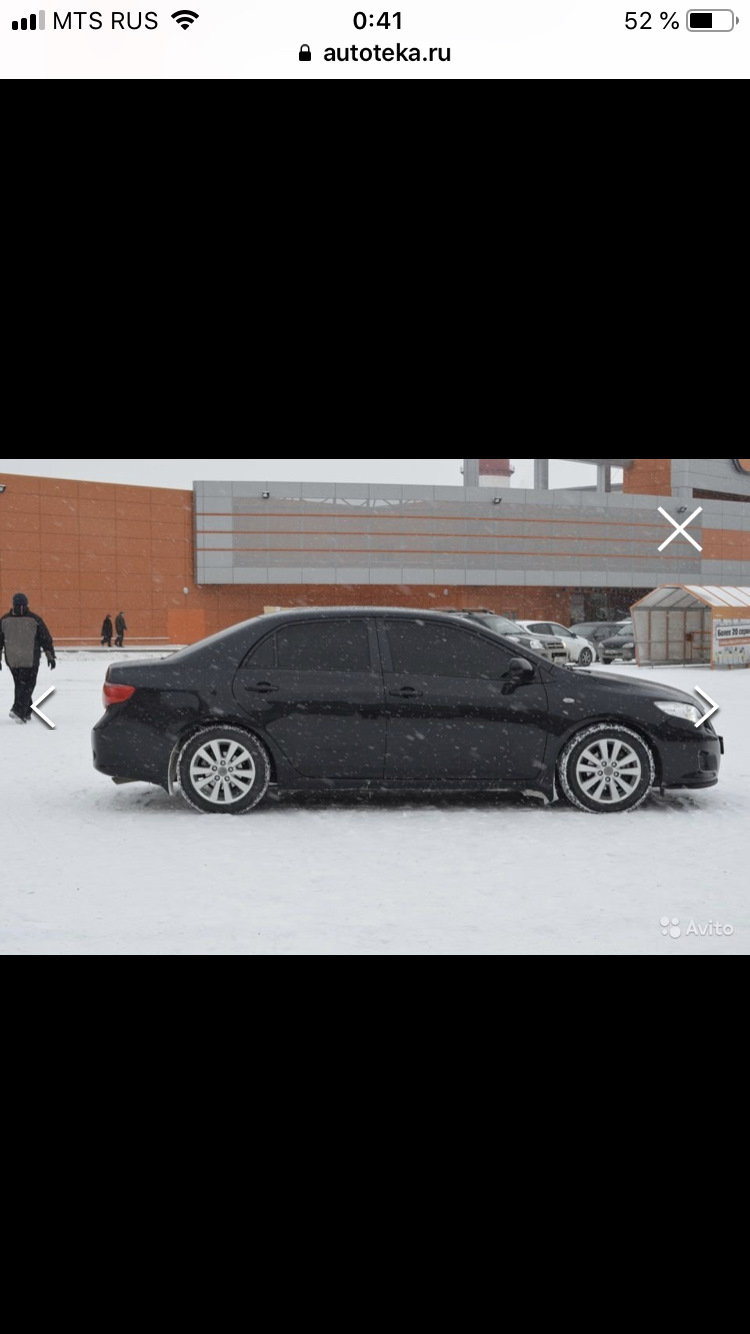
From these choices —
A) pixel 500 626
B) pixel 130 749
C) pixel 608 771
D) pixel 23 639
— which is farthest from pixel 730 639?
pixel 130 749

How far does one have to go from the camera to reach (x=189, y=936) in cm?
422

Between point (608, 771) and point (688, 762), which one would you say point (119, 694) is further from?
point (688, 762)

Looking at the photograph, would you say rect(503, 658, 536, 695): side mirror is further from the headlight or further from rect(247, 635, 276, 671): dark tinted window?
rect(247, 635, 276, 671): dark tinted window

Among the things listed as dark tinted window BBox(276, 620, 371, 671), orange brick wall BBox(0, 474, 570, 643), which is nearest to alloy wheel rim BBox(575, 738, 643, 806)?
dark tinted window BBox(276, 620, 371, 671)

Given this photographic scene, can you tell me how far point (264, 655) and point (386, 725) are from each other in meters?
0.97

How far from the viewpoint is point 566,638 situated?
441 inches

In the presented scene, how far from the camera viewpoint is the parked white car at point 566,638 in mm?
9758

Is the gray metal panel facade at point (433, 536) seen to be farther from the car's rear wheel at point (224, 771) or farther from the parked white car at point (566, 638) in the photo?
the car's rear wheel at point (224, 771)

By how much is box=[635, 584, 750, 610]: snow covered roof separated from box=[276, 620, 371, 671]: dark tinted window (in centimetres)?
1169

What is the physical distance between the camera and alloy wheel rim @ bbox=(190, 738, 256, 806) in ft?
23.8

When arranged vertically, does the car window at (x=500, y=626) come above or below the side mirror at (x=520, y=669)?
above

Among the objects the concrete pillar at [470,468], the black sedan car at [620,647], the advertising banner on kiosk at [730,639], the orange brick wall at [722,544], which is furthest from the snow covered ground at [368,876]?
the orange brick wall at [722,544]

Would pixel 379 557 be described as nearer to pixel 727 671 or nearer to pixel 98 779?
pixel 98 779
